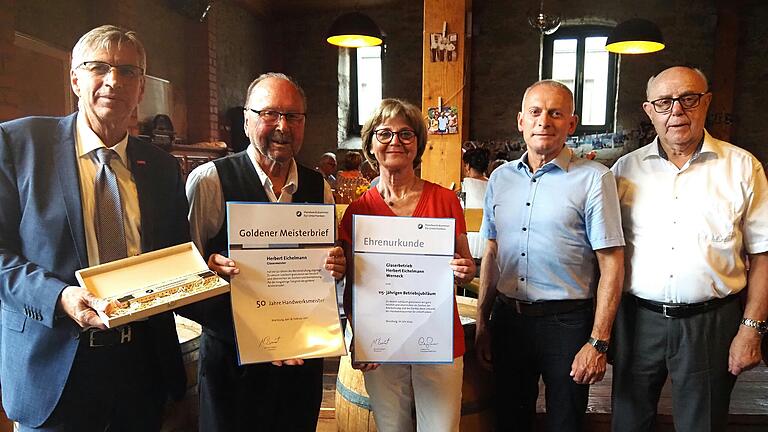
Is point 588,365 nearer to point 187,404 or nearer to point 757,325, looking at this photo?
point 757,325

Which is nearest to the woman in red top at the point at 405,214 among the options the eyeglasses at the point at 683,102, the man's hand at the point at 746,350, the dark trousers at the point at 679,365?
the dark trousers at the point at 679,365

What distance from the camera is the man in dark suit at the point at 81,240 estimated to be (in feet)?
4.32

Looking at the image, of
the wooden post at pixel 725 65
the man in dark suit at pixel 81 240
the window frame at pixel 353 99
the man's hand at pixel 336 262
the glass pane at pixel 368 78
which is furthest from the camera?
the window frame at pixel 353 99

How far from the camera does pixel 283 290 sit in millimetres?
1534

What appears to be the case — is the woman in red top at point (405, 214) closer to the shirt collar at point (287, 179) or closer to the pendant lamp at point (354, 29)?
the shirt collar at point (287, 179)

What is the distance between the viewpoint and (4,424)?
2.07 m

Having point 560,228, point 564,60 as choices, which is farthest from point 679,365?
point 564,60

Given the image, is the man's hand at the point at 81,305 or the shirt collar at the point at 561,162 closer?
the man's hand at the point at 81,305

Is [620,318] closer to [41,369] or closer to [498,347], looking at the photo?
[498,347]

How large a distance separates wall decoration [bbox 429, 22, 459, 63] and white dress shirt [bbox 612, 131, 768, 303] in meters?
2.26

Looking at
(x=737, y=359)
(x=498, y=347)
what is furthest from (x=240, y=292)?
(x=737, y=359)

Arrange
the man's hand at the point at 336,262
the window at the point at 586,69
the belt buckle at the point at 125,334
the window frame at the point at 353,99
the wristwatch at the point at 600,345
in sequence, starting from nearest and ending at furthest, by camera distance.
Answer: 1. the belt buckle at the point at 125,334
2. the man's hand at the point at 336,262
3. the wristwatch at the point at 600,345
4. the window at the point at 586,69
5. the window frame at the point at 353,99

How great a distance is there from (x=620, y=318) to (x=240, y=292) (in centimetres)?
139

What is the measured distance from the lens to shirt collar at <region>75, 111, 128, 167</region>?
4.64 ft
